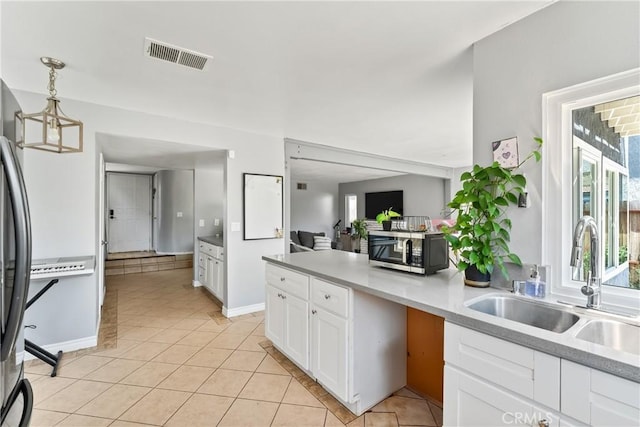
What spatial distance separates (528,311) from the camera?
1.42 m

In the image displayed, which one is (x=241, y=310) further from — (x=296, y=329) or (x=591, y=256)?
(x=591, y=256)

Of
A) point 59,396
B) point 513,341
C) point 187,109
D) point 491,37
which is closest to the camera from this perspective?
point 513,341

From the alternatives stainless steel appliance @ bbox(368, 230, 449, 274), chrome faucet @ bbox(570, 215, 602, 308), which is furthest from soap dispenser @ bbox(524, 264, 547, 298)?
stainless steel appliance @ bbox(368, 230, 449, 274)

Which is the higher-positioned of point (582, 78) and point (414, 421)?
point (582, 78)

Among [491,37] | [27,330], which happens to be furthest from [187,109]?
[491,37]

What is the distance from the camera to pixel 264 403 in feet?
6.32

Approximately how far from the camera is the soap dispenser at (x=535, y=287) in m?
1.45

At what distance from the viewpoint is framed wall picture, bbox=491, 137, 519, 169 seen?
1.61m

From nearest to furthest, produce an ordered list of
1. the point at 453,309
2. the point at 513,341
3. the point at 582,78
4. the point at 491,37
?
the point at 513,341, the point at 453,309, the point at 582,78, the point at 491,37

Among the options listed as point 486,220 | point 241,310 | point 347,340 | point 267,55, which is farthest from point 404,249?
point 241,310

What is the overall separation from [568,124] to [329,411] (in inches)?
83.2

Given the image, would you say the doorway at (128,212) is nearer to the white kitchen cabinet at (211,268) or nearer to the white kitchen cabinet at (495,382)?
the white kitchen cabinet at (211,268)

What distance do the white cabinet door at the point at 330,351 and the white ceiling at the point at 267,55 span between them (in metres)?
1.73

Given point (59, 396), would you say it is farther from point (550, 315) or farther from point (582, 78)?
point (582, 78)
